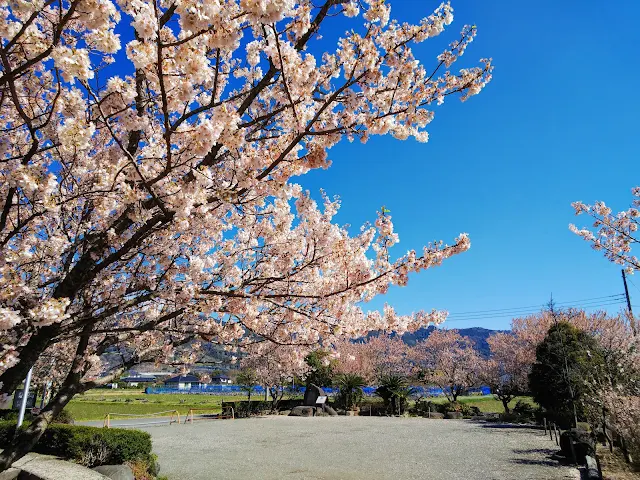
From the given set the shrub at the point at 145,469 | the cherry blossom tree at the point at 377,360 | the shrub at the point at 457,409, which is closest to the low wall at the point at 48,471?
the shrub at the point at 145,469

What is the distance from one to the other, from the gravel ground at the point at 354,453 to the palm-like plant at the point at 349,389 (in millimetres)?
10358

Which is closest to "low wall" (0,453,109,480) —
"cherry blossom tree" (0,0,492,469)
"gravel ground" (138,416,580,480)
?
"gravel ground" (138,416,580,480)

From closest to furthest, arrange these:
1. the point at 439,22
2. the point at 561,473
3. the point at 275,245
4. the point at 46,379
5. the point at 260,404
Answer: the point at 439,22 < the point at 275,245 < the point at 561,473 < the point at 46,379 < the point at 260,404

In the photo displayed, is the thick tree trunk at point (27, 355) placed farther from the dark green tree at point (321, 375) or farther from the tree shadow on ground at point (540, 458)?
the dark green tree at point (321, 375)

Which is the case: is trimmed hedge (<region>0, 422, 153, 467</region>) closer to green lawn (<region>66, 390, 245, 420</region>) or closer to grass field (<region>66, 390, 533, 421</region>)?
grass field (<region>66, 390, 533, 421</region>)

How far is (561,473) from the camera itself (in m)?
9.52

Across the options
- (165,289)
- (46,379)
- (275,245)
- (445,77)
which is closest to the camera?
(445,77)

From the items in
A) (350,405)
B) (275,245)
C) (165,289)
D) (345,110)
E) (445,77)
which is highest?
(445,77)

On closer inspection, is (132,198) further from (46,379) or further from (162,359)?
(46,379)

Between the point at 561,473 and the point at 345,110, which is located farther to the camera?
Answer: the point at 561,473

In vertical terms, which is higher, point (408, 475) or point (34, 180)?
point (34, 180)

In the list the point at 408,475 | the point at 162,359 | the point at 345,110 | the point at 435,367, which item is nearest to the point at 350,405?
the point at 435,367

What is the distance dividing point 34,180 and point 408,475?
32.6ft

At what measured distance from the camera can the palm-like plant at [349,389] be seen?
29.5m
